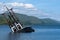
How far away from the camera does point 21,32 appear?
111m

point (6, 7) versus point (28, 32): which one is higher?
point (6, 7)

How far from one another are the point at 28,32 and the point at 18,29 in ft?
17.1

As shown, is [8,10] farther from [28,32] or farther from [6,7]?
[28,32]

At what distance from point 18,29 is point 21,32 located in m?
3.19

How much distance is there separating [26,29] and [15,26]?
4.58m

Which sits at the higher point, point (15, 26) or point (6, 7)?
point (6, 7)

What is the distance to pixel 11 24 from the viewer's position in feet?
359

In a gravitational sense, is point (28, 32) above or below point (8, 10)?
below

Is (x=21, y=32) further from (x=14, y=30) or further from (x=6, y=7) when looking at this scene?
(x=6, y=7)

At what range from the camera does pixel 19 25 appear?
10894cm

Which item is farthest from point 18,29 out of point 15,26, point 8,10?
point 8,10

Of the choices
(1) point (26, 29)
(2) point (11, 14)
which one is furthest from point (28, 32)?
(2) point (11, 14)

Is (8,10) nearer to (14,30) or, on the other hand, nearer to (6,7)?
(6,7)

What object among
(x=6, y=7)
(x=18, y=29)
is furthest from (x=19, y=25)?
(x=6, y=7)
